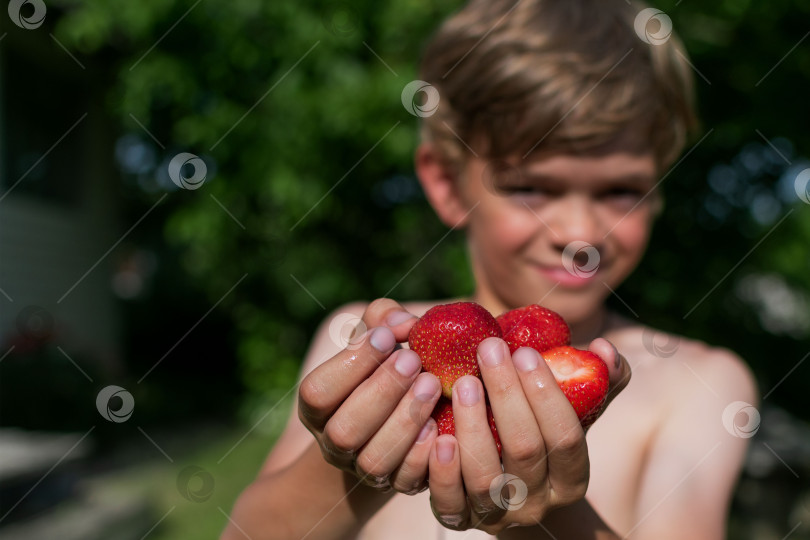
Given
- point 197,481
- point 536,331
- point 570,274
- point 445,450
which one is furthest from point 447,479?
point 197,481

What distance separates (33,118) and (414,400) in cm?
715

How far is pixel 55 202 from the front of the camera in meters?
7.84

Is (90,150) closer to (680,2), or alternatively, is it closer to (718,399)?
(680,2)

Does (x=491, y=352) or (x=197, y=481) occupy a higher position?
(x=491, y=352)

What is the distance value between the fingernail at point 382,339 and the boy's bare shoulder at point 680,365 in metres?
0.81

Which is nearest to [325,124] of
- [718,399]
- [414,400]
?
[718,399]

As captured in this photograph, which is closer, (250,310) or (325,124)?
(325,124)

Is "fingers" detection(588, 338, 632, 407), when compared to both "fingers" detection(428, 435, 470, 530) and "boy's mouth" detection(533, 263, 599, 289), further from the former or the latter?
"boy's mouth" detection(533, 263, 599, 289)

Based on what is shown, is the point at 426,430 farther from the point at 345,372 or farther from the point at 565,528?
the point at 565,528

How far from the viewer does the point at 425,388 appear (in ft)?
3.39

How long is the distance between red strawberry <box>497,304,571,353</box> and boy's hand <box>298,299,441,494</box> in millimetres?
168

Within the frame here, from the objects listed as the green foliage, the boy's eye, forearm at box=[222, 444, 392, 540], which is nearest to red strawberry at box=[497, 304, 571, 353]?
forearm at box=[222, 444, 392, 540]

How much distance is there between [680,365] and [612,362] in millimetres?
673

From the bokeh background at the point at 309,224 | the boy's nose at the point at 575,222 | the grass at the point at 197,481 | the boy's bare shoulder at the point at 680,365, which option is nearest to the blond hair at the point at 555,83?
the boy's nose at the point at 575,222
